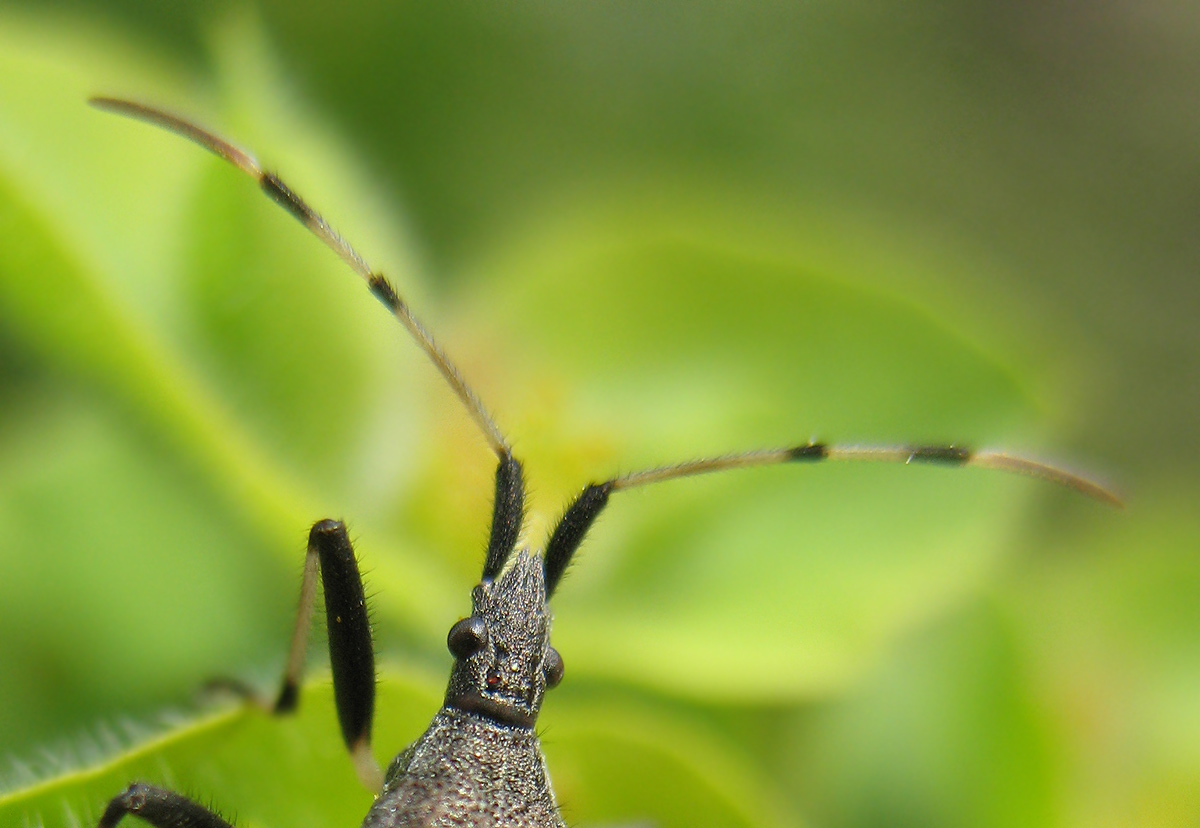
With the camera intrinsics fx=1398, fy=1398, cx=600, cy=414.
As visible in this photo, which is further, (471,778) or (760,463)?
(760,463)

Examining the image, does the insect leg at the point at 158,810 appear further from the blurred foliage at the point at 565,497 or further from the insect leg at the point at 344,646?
the insect leg at the point at 344,646

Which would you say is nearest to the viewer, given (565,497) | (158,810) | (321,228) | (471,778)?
(158,810)

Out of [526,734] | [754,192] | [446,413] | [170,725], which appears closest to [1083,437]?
Result: [754,192]

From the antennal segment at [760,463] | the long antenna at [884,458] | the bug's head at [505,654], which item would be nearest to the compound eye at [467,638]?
the bug's head at [505,654]

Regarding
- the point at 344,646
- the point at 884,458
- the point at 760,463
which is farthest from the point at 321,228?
the point at 884,458

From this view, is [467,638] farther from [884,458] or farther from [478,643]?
[884,458]

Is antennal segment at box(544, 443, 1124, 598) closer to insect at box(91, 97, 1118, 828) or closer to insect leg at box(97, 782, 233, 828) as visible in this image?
insect at box(91, 97, 1118, 828)
